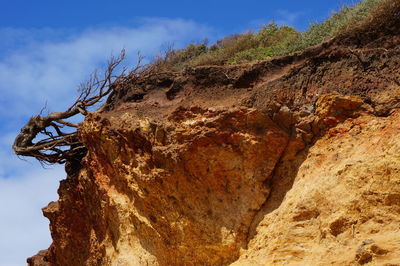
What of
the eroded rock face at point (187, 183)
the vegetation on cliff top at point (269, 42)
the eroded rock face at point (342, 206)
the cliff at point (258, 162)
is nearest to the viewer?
the eroded rock face at point (342, 206)

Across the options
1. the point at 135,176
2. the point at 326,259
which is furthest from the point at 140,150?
the point at 326,259

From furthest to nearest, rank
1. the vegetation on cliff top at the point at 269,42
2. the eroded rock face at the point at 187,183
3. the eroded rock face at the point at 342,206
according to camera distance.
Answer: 1. the vegetation on cliff top at the point at 269,42
2. the eroded rock face at the point at 187,183
3. the eroded rock face at the point at 342,206

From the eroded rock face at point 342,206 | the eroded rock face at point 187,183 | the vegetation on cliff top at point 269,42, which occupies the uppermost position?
the vegetation on cliff top at point 269,42

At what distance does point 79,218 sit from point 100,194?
1568 mm

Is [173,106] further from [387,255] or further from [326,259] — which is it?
[387,255]

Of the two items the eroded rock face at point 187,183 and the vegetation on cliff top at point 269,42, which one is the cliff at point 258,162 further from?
the vegetation on cliff top at point 269,42

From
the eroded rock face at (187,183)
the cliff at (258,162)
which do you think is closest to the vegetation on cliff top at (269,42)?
the cliff at (258,162)

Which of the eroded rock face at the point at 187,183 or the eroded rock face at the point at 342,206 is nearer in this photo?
the eroded rock face at the point at 342,206

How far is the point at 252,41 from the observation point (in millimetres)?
16484

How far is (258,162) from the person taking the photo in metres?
8.60

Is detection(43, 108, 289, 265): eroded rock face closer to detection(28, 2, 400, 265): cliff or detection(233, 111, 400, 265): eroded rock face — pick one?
detection(28, 2, 400, 265): cliff

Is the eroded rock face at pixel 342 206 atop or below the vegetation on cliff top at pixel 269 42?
below

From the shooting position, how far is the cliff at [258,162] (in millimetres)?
6980

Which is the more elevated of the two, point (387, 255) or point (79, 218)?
point (79, 218)
